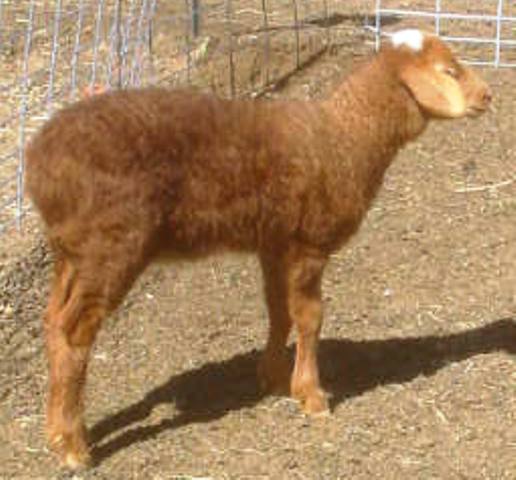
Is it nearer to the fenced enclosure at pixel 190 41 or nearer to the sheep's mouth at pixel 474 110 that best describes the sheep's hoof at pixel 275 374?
the sheep's mouth at pixel 474 110

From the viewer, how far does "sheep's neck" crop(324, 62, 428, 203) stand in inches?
219

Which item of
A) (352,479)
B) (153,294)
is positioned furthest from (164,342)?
(352,479)

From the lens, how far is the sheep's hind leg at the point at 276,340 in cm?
576

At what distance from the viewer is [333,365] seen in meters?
6.22

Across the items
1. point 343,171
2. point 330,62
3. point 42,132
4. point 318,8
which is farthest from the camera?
point 318,8

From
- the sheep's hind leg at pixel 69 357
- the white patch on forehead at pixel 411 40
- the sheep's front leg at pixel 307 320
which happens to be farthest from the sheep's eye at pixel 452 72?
the sheep's hind leg at pixel 69 357

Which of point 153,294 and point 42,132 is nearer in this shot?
point 42,132

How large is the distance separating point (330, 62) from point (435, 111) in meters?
4.90

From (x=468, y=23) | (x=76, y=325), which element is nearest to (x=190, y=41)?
(x=468, y=23)

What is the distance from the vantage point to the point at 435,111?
5680 millimetres

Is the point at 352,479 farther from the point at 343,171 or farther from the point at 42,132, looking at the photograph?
the point at 42,132

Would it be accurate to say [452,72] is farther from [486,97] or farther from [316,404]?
[316,404]

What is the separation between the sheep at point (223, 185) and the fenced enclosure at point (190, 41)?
9.24 ft

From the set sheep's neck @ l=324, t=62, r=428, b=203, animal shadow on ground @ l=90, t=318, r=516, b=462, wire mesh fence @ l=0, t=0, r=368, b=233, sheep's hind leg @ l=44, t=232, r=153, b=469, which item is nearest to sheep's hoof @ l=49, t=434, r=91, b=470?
sheep's hind leg @ l=44, t=232, r=153, b=469
